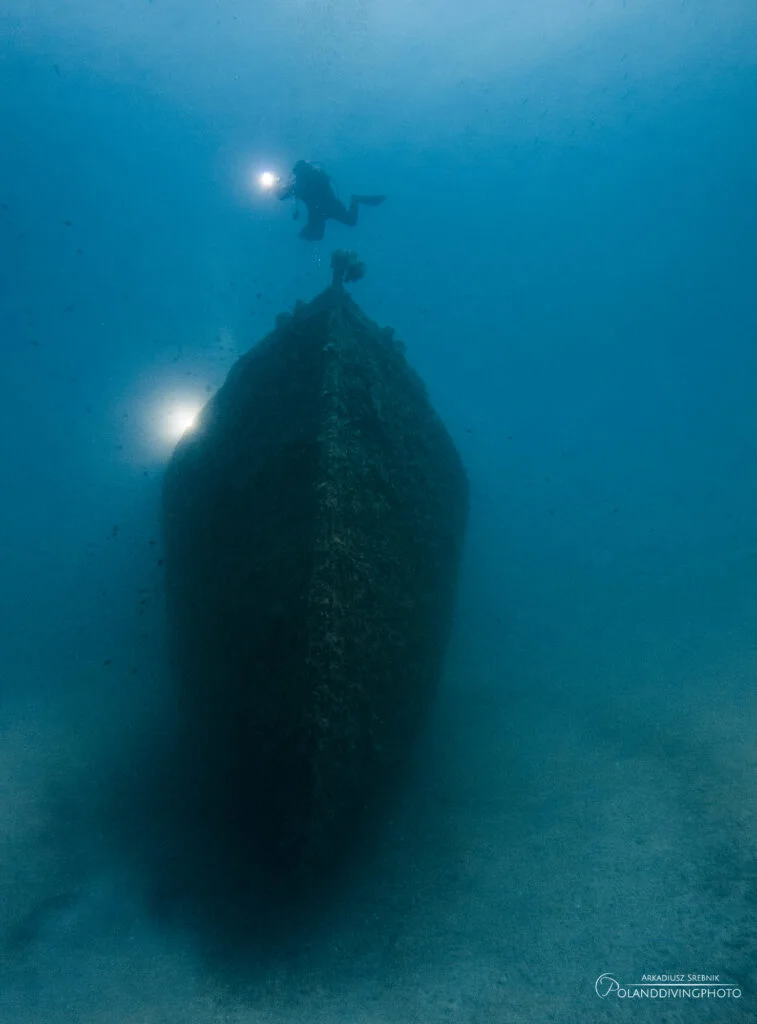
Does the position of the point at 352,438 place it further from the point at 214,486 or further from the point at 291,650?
the point at 291,650

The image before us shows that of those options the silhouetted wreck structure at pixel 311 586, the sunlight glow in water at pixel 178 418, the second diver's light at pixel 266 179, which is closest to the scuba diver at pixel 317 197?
the sunlight glow in water at pixel 178 418

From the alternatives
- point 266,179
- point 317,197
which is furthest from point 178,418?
point 266,179

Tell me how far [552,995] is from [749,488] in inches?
628

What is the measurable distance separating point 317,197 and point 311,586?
10743mm

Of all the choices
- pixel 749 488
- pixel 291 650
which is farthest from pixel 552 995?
pixel 749 488

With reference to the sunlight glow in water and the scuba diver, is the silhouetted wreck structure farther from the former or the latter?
the scuba diver

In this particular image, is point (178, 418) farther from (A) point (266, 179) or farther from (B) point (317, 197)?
(A) point (266, 179)

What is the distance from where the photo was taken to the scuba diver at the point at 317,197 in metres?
11.6

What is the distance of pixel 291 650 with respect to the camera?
4184mm

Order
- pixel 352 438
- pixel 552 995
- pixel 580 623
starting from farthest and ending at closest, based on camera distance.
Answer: pixel 580 623 → pixel 352 438 → pixel 552 995

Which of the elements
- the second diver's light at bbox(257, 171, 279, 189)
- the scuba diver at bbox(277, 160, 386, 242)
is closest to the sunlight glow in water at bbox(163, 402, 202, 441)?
the scuba diver at bbox(277, 160, 386, 242)

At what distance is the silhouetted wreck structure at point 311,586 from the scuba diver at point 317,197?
21.2ft

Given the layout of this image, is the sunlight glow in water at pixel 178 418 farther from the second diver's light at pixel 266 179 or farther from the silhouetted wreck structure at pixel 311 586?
the second diver's light at pixel 266 179

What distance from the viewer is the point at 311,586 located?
4.21m
